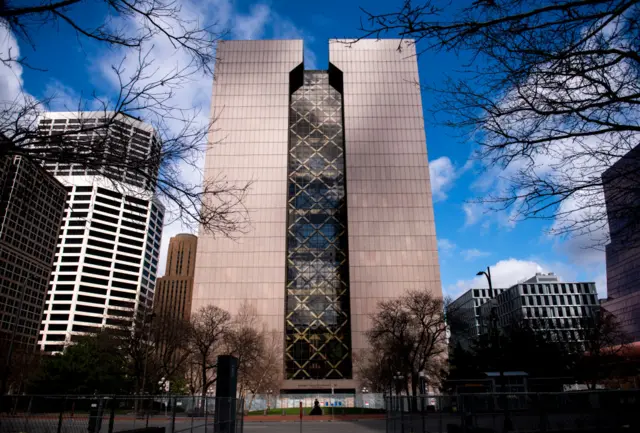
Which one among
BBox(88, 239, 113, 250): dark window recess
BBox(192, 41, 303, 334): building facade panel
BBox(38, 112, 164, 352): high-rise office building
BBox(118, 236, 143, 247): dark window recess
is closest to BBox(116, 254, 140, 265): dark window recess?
BBox(38, 112, 164, 352): high-rise office building

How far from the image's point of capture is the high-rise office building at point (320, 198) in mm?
67125

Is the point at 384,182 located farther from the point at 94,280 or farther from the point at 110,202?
the point at 94,280

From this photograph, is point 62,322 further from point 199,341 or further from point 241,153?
point 199,341

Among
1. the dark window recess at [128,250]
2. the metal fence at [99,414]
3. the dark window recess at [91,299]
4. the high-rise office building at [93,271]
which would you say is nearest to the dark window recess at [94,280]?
the high-rise office building at [93,271]

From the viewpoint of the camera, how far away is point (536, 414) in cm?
1155

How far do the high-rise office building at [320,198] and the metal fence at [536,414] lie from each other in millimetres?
49974

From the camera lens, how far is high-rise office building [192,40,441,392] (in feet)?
220

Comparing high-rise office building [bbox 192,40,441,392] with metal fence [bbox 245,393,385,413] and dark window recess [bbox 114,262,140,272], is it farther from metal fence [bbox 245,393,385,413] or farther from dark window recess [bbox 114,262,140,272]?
dark window recess [bbox 114,262,140,272]

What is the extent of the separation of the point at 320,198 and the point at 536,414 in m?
65.3

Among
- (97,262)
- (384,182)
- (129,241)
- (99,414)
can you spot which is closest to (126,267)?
(129,241)

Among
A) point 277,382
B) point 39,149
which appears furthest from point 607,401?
point 277,382

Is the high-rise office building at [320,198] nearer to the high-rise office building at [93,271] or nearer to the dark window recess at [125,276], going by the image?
the high-rise office building at [93,271]

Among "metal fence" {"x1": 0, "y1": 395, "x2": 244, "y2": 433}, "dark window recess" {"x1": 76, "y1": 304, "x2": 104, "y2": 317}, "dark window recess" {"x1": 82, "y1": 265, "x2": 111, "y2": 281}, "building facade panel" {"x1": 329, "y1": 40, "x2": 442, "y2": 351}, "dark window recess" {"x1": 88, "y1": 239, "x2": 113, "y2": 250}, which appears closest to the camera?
"metal fence" {"x1": 0, "y1": 395, "x2": 244, "y2": 433}

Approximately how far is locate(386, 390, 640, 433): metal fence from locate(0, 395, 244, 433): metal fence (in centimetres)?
605
